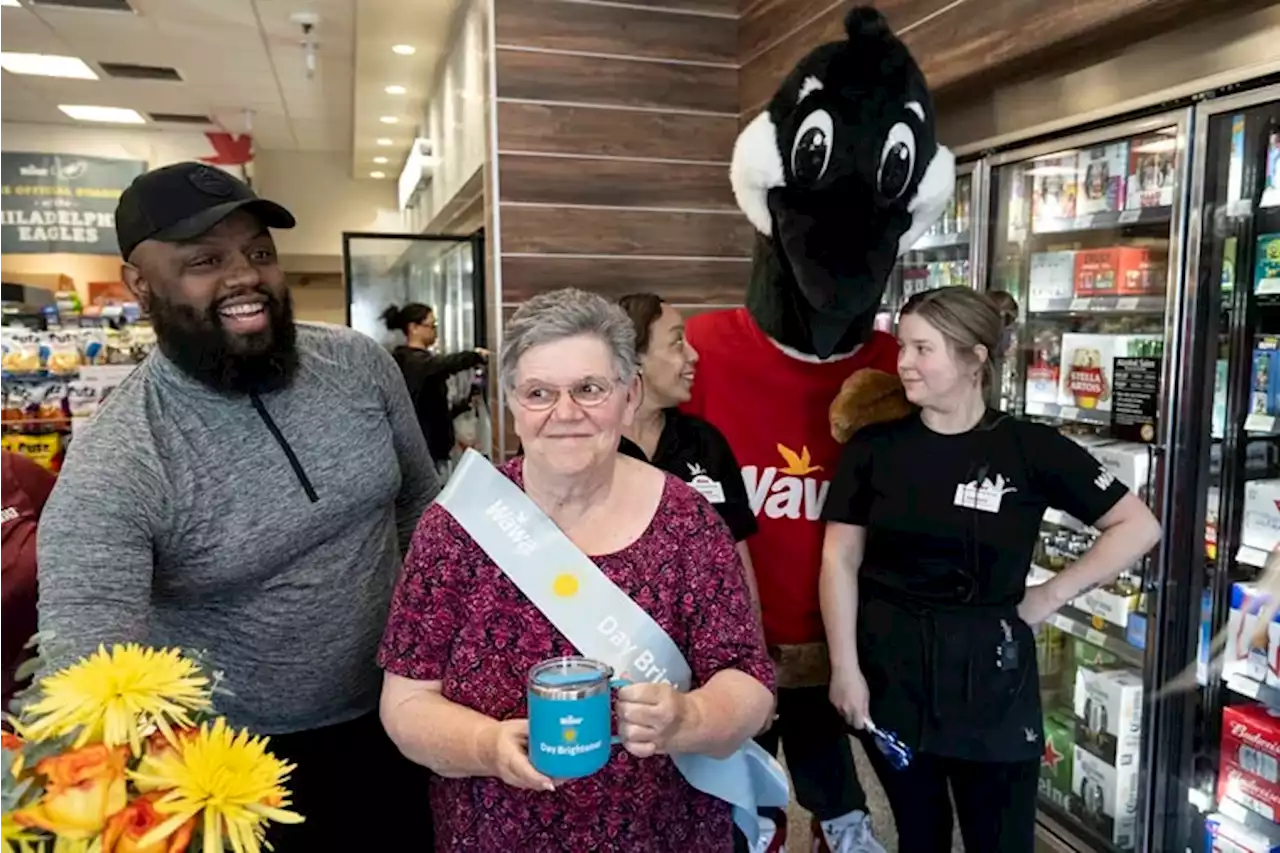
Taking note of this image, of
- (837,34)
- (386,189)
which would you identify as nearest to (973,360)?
(837,34)

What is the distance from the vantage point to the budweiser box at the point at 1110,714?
8.39 ft

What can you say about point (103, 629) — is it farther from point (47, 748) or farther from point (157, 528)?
point (47, 748)

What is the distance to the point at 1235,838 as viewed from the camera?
7.32ft

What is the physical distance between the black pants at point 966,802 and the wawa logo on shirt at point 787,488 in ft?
1.70

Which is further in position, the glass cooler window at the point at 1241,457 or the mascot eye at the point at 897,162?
the glass cooler window at the point at 1241,457

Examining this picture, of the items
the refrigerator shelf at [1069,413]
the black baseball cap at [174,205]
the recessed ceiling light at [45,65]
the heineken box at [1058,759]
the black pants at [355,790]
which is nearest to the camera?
the black baseball cap at [174,205]

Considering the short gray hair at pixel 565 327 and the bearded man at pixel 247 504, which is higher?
the short gray hair at pixel 565 327

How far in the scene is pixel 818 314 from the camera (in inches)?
71.1

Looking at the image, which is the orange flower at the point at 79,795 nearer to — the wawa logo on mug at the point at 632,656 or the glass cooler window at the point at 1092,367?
the wawa logo on mug at the point at 632,656

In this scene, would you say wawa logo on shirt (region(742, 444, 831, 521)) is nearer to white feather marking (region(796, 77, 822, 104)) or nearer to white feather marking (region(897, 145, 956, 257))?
white feather marking (region(897, 145, 956, 257))

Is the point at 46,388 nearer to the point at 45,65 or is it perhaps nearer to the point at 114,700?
the point at 114,700

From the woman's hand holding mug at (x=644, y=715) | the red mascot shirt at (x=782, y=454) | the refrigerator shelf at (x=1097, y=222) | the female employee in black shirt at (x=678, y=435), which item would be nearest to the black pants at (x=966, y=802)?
the red mascot shirt at (x=782, y=454)

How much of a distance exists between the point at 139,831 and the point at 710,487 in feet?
4.11

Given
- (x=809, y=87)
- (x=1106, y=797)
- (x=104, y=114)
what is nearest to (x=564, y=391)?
(x=809, y=87)
